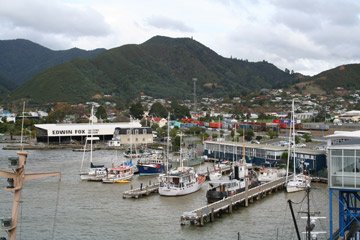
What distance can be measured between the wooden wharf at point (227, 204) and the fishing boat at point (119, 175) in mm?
8431

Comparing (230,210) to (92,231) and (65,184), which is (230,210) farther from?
(65,184)

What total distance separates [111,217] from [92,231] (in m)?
2.42

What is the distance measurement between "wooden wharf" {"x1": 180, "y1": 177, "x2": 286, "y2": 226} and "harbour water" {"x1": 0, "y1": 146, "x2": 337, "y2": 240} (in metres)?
0.29

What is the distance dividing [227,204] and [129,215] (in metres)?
4.03

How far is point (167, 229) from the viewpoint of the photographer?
778 inches

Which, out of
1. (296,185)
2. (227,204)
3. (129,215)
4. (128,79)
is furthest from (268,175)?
(128,79)

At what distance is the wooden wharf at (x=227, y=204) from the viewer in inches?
793

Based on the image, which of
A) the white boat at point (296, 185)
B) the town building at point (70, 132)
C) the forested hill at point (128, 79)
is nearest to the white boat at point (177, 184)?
the white boat at point (296, 185)

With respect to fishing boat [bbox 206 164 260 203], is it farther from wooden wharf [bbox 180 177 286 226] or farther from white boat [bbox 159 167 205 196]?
white boat [bbox 159 167 205 196]

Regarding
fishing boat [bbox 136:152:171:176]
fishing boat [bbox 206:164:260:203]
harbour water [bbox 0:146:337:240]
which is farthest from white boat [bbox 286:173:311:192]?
fishing boat [bbox 136:152:171:176]

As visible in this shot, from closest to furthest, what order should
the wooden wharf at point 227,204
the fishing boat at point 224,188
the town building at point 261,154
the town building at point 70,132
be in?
the wooden wharf at point 227,204, the fishing boat at point 224,188, the town building at point 261,154, the town building at point 70,132

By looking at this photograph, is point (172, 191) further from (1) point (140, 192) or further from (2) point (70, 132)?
(2) point (70, 132)

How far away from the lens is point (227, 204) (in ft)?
73.9

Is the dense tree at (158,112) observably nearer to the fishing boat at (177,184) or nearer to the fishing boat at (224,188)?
the fishing boat at (177,184)
